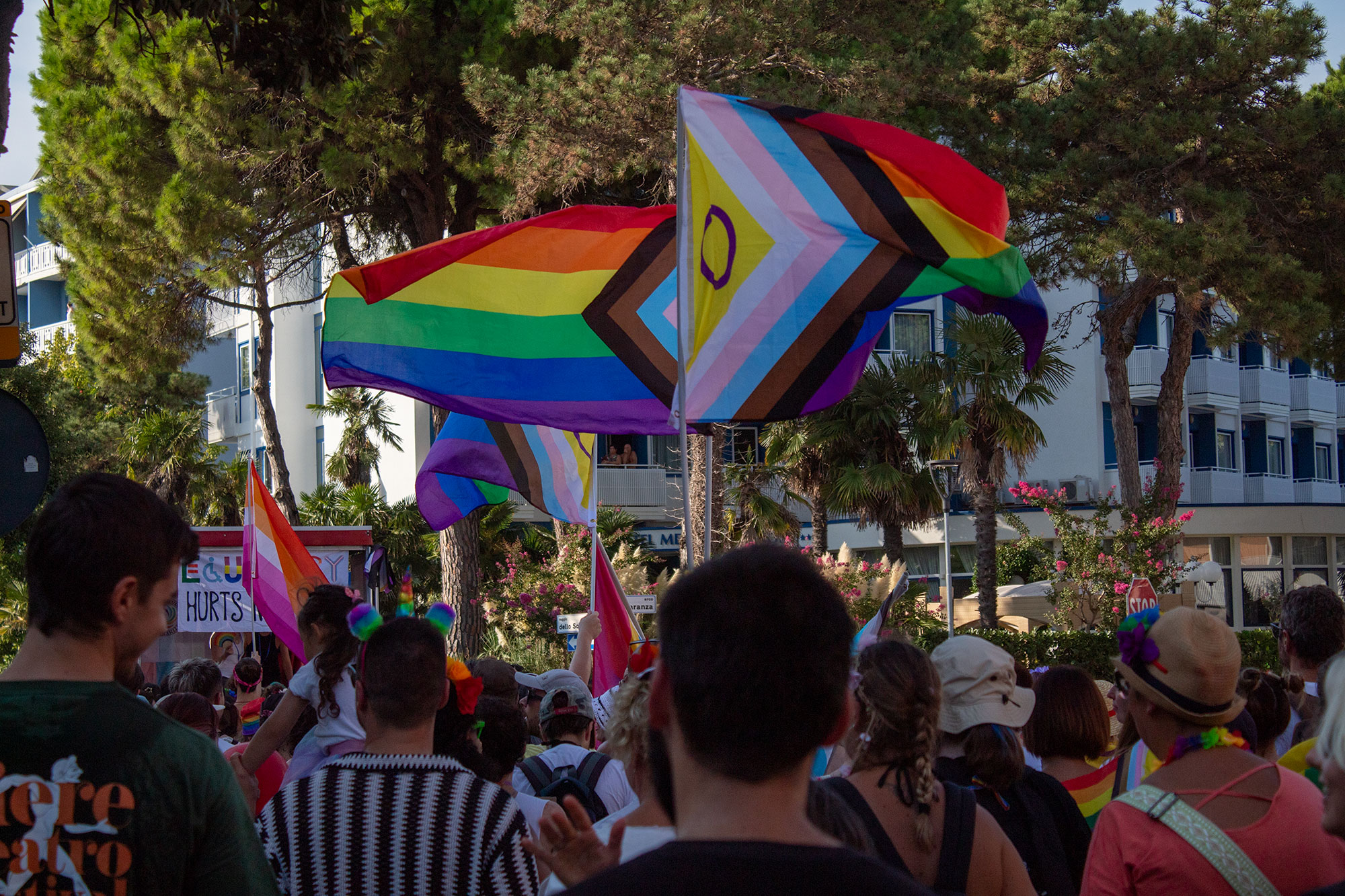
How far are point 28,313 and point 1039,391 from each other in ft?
130

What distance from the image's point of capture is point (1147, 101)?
22.6m

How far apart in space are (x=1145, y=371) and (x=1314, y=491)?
9041mm

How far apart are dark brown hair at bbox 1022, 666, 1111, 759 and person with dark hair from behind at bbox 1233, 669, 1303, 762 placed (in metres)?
0.81

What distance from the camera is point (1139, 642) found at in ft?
10.1

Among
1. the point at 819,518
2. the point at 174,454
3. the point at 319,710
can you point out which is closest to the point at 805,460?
the point at 819,518

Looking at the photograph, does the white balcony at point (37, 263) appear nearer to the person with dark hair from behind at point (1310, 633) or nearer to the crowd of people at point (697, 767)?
the crowd of people at point (697, 767)

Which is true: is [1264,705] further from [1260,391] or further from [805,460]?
[1260,391]

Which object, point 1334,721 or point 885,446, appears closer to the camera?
point 1334,721

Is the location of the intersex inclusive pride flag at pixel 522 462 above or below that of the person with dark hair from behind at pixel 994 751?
above

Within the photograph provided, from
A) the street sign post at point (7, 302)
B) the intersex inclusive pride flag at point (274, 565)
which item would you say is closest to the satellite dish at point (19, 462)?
the street sign post at point (7, 302)

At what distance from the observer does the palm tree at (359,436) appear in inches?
1278

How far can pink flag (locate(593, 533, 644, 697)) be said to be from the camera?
7668 mm

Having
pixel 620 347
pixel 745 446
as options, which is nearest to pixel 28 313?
pixel 745 446

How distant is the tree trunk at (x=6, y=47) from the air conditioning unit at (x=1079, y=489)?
34.3m
